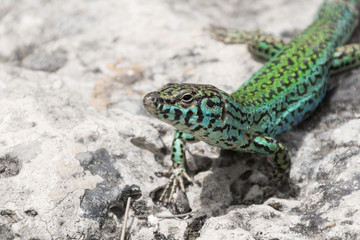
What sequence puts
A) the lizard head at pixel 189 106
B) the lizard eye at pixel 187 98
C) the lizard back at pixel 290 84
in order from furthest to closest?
the lizard back at pixel 290 84, the lizard eye at pixel 187 98, the lizard head at pixel 189 106

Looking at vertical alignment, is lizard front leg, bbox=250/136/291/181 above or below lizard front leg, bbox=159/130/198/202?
above

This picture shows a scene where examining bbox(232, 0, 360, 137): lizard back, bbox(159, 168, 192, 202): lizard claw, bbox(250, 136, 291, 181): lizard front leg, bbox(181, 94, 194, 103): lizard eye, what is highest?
bbox(181, 94, 194, 103): lizard eye

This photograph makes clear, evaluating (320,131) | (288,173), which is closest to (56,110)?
(288,173)

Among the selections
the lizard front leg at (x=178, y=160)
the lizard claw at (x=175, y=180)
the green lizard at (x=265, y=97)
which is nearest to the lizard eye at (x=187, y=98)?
the green lizard at (x=265, y=97)

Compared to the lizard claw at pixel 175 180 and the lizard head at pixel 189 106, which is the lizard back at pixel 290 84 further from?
the lizard claw at pixel 175 180

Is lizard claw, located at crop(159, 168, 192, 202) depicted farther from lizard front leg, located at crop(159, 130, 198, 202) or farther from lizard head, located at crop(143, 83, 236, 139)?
lizard head, located at crop(143, 83, 236, 139)

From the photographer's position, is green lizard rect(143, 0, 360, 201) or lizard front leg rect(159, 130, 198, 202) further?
lizard front leg rect(159, 130, 198, 202)

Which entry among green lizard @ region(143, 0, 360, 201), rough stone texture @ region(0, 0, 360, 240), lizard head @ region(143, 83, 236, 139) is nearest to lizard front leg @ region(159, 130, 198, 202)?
green lizard @ region(143, 0, 360, 201)

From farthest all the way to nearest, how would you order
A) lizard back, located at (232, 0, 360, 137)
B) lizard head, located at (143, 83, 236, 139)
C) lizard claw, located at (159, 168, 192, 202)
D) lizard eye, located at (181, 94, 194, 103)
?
lizard back, located at (232, 0, 360, 137) < lizard claw, located at (159, 168, 192, 202) < lizard eye, located at (181, 94, 194, 103) < lizard head, located at (143, 83, 236, 139)
